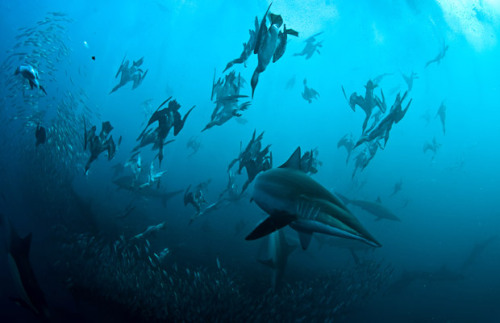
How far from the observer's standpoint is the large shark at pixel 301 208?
4.53 ft

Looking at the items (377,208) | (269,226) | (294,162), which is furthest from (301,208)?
(377,208)

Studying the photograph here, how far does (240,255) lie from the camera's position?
9180 millimetres

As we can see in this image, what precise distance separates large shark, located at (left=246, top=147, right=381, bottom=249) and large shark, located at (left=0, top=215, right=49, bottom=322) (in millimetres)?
1887

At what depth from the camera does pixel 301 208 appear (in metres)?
1.62

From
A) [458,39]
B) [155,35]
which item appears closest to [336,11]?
[458,39]

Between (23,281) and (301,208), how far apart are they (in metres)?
2.22

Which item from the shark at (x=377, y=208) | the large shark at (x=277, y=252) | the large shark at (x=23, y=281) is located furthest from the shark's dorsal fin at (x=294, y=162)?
the shark at (x=377, y=208)

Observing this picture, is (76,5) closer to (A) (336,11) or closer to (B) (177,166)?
(B) (177,166)

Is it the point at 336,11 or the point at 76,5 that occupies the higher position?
the point at 76,5

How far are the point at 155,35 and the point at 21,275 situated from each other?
231 ft

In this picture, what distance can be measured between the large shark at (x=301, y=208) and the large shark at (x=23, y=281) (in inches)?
74.3

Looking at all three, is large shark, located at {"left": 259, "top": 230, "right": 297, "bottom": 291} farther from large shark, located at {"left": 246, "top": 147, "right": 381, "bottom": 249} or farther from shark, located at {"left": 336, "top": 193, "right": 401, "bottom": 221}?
shark, located at {"left": 336, "top": 193, "right": 401, "bottom": 221}

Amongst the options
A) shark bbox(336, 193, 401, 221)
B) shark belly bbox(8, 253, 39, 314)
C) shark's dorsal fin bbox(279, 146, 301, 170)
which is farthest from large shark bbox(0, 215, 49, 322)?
shark bbox(336, 193, 401, 221)

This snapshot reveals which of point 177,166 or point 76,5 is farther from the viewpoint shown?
point 76,5
